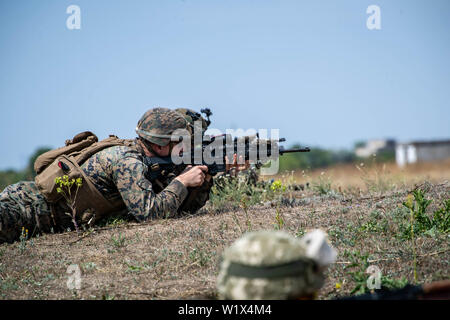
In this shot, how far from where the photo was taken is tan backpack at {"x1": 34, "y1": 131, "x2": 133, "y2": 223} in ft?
16.9

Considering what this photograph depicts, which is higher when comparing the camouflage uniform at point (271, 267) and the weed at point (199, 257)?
the camouflage uniform at point (271, 267)

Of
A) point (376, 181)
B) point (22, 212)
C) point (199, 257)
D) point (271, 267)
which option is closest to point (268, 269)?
point (271, 267)

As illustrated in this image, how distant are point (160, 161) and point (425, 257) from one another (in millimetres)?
3133

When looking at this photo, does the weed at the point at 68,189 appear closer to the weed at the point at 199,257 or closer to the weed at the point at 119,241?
the weed at the point at 119,241

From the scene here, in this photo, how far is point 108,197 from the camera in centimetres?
541

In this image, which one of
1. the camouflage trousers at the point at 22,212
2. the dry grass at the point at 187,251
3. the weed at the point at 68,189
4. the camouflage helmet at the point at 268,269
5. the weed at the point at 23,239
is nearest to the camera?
the camouflage helmet at the point at 268,269

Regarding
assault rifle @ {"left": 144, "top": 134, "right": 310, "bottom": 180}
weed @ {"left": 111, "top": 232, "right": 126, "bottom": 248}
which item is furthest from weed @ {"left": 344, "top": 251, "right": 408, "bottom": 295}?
assault rifle @ {"left": 144, "top": 134, "right": 310, "bottom": 180}

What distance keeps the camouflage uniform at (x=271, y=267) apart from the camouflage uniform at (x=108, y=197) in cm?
305

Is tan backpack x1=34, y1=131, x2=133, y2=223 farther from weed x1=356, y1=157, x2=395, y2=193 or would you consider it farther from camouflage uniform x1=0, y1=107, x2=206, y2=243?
weed x1=356, y1=157, x2=395, y2=193

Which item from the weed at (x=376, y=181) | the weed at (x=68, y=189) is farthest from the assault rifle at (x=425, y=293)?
the weed at (x=376, y=181)

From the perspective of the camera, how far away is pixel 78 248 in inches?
182

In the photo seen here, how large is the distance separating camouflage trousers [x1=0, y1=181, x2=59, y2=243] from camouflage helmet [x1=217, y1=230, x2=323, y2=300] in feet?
12.1

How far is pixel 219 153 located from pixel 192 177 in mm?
567

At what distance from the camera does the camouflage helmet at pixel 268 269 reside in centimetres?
211
